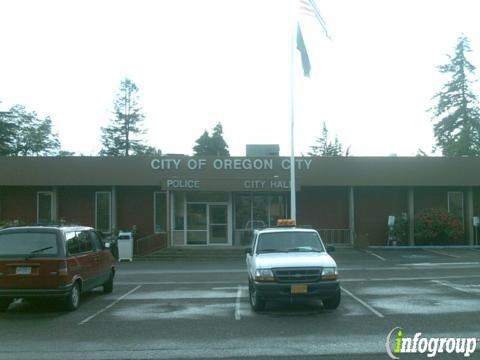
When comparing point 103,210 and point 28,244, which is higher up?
point 103,210

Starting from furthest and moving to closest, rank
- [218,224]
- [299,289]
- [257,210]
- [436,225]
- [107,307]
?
[257,210]
[218,224]
[436,225]
[107,307]
[299,289]

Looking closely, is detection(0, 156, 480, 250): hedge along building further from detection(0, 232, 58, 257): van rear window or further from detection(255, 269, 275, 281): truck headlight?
detection(255, 269, 275, 281): truck headlight

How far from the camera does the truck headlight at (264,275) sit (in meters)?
11.5

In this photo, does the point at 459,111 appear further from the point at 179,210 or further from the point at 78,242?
the point at 78,242

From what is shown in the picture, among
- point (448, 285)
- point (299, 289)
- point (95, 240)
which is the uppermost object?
point (95, 240)

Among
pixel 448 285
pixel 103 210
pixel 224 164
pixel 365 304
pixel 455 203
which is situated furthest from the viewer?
pixel 455 203

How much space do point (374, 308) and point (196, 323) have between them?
380 centimetres

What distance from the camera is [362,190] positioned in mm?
31156

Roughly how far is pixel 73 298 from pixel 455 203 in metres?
24.0

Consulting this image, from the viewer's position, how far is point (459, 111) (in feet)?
186

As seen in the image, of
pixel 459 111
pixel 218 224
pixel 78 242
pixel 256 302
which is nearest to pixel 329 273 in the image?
pixel 256 302

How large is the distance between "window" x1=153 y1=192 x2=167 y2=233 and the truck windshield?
59.4 feet

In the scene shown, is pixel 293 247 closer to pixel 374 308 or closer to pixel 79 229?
pixel 374 308

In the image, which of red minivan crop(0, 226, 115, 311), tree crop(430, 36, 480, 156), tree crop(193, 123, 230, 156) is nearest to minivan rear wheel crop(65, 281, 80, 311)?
red minivan crop(0, 226, 115, 311)
